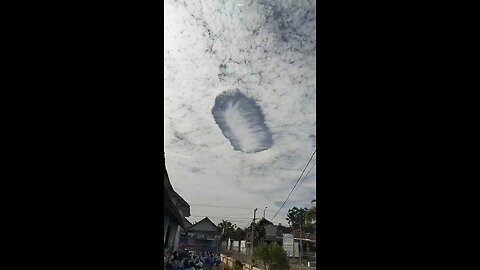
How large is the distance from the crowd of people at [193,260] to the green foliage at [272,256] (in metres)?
0.16

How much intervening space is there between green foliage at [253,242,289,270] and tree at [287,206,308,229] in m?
0.11

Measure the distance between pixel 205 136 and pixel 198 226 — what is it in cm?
37

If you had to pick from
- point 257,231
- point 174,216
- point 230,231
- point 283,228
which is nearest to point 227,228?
point 230,231

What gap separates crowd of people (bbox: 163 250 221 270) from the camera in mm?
1213

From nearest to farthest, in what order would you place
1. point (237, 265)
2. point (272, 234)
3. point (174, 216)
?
1. point (174, 216)
2. point (237, 265)
3. point (272, 234)

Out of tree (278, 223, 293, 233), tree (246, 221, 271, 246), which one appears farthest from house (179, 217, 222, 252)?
tree (278, 223, 293, 233)

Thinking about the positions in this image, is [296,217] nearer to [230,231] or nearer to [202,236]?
[230,231]

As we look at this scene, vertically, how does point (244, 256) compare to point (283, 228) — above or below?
below

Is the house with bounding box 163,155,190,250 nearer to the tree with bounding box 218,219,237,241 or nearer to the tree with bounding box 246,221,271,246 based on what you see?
the tree with bounding box 218,219,237,241

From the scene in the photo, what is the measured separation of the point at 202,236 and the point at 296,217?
0.39 m

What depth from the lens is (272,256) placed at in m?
1.52
